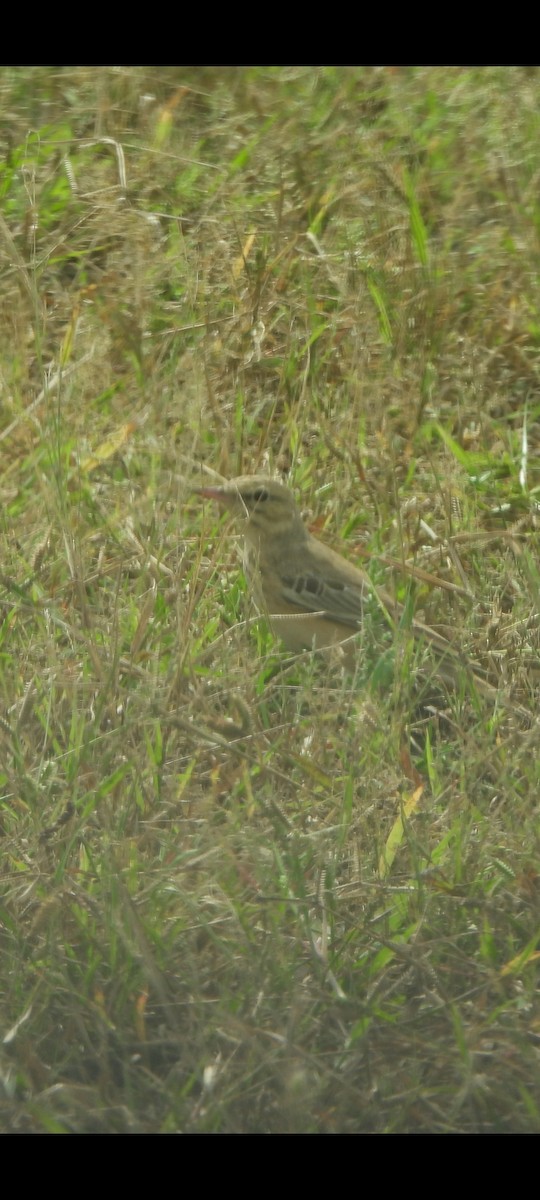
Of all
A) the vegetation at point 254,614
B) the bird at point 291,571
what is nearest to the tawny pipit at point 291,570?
the bird at point 291,571

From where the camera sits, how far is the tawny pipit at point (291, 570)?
531 centimetres

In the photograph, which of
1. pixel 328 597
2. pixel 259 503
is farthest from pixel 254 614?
pixel 259 503

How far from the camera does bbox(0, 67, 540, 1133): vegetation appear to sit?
11.6 feet

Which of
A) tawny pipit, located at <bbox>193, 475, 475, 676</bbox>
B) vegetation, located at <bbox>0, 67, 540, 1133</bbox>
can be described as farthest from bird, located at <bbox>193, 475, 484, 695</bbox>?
vegetation, located at <bbox>0, 67, 540, 1133</bbox>

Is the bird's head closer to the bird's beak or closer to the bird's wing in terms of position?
the bird's beak

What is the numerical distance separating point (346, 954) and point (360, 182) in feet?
13.8

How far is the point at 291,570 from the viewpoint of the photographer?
5477 millimetres

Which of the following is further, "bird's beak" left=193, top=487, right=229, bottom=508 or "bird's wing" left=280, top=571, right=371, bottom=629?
"bird's wing" left=280, top=571, right=371, bottom=629

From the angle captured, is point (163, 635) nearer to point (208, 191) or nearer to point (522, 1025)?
point (522, 1025)

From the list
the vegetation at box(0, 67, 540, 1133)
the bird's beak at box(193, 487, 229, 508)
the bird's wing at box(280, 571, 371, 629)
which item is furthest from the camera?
the bird's wing at box(280, 571, 371, 629)

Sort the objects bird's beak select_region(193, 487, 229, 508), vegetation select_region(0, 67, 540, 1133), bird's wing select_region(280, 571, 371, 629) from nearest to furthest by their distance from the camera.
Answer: vegetation select_region(0, 67, 540, 1133) → bird's beak select_region(193, 487, 229, 508) → bird's wing select_region(280, 571, 371, 629)

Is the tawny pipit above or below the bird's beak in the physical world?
below

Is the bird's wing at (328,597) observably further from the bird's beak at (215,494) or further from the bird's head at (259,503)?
the bird's beak at (215,494)

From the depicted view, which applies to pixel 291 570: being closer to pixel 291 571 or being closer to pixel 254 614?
pixel 291 571
